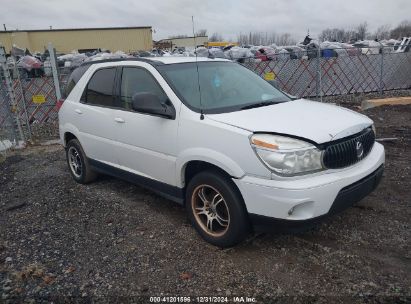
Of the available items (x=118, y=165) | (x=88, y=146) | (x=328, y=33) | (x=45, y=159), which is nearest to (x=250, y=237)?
(x=118, y=165)

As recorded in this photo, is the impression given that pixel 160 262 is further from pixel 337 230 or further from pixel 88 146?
pixel 88 146

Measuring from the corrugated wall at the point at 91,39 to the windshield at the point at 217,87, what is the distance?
43.1 m

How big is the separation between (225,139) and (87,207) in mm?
2326

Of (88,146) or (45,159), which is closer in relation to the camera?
(88,146)

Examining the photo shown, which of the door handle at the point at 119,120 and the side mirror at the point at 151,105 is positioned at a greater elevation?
the side mirror at the point at 151,105

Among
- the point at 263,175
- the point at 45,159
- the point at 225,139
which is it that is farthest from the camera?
the point at 45,159

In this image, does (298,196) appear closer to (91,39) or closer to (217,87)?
(217,87)

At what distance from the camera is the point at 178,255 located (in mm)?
3344

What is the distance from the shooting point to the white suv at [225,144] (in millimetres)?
2830

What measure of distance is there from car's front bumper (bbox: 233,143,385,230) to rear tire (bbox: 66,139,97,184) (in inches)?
111

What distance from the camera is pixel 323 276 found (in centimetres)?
291

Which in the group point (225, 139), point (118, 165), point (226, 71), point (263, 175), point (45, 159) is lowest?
point (45, 159)

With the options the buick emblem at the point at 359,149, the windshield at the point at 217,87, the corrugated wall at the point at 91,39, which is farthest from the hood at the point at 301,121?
the corrugated wall at the point at 91,39

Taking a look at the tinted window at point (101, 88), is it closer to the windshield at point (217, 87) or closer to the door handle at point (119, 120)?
the door handle at point (119, 120)
